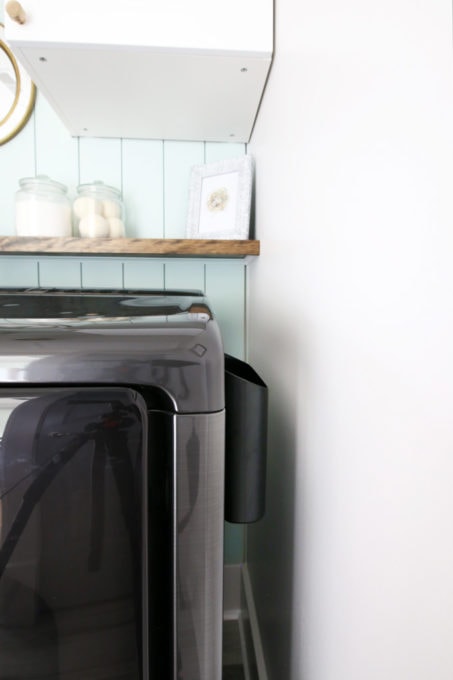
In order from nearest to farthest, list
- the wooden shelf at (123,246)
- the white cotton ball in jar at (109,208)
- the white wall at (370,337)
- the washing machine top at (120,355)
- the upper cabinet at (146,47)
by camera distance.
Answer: the white wall at (370,337), the washing machine top at (120,355), the upper cabinet at (146,47), the wooden shelf at (123,246), the white cotton ball in jar at (109,208)

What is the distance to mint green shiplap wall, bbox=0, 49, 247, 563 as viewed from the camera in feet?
3.71

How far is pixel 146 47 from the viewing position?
764 mm

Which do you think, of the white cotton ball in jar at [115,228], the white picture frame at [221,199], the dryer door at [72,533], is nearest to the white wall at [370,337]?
the dryer door at [72,533]

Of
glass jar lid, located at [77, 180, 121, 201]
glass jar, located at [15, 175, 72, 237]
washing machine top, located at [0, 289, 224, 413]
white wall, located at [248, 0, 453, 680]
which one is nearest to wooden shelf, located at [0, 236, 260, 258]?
glass jar, located at [15, 175, 72, 237]

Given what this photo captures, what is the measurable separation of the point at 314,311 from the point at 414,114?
270 millimetres

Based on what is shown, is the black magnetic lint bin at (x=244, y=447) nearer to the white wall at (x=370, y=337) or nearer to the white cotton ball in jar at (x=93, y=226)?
the white wall at (x=370, y=337)

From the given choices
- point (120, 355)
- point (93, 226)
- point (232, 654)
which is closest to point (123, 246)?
point (93, 226)

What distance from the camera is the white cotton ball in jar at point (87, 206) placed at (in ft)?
3.33

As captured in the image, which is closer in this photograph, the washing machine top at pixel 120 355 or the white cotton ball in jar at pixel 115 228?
the washing machine top at pixel 120 355

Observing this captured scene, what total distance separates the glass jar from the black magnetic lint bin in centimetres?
71

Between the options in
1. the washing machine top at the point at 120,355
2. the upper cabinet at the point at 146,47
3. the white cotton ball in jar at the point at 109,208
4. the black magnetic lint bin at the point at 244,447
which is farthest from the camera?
the white cotton ball in jar at the point at 109,208

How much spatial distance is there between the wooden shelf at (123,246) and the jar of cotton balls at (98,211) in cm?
7

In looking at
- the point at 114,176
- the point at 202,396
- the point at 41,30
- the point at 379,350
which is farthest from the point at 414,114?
the point at 114,176

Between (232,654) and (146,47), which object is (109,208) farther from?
(232,654)
